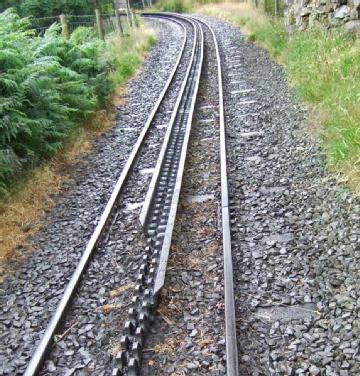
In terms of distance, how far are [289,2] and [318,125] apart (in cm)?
974

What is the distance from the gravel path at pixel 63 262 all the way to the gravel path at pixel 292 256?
1.26 metres

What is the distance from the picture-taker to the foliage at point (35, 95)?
692 centimetres

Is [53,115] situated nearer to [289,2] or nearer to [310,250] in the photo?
[310,250]

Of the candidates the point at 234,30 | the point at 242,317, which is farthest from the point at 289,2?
the point at 242,317

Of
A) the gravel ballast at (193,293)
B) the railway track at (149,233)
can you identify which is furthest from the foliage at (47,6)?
the gravel ballast at (193,293)

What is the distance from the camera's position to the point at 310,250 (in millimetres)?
4805

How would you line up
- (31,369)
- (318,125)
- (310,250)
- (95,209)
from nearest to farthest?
(31,369) < (310,250) < (95,209) < (318,125)

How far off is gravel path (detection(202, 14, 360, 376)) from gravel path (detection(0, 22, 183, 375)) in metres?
1.26

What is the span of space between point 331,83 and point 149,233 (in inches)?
194

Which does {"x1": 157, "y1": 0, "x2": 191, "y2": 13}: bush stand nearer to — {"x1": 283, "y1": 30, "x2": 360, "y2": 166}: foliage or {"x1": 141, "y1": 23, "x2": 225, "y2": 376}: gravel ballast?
{"x1": 283, "y1": 30, "x2": 360, "y2": 166}: foliage

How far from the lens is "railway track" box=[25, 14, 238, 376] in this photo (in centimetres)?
378

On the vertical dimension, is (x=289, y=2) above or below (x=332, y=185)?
above

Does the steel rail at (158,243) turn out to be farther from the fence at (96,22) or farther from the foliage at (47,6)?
the foliage at (47,6)

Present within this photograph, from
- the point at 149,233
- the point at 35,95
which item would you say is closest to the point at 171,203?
the point at 149,233
